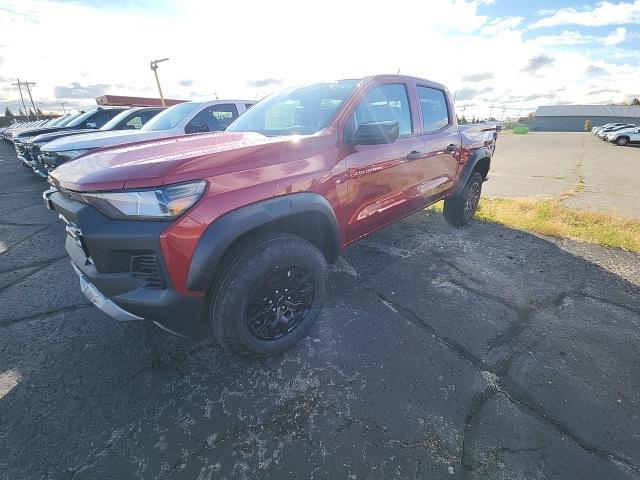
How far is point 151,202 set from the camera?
165cm

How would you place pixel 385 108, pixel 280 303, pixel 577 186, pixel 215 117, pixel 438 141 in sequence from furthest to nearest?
pixel 577 186, pixel 215 117, pixel 438 141, pixel 385 108, pixel 280 303

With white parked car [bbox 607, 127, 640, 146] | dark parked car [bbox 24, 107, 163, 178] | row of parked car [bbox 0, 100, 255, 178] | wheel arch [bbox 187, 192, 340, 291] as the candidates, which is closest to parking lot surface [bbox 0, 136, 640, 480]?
wheel arch [bbox 187, 192, 340, 291]

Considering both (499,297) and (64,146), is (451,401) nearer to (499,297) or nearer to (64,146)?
(499,297)

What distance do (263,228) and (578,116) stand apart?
93887mm

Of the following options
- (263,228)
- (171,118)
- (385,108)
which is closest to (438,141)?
(385,108)

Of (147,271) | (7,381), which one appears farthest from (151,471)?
(7,381)

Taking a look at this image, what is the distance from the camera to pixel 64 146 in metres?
5.29

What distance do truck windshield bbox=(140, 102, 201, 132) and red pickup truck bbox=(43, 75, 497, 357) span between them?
12.0 feet

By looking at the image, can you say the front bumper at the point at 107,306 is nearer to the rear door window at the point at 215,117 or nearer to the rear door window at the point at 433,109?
the rear door window at the point at 433,109

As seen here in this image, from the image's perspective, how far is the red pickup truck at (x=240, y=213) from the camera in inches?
66.0

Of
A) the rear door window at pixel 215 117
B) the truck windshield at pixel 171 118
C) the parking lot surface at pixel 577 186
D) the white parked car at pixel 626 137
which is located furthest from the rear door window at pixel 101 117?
the white parked car at pixel 626 137

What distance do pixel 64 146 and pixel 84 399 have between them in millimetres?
4910

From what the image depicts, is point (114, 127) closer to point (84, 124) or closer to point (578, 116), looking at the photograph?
point (84, 124)

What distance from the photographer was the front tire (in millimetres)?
1897
